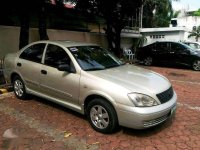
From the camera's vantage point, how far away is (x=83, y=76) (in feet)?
17.6

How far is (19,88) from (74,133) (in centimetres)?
270

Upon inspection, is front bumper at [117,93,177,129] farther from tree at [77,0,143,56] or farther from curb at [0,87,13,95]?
tree at [77,0,143,56]

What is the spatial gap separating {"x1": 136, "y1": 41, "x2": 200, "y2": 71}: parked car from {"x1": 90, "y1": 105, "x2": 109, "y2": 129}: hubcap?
10.8 metres

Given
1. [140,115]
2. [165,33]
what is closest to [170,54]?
[140,115]

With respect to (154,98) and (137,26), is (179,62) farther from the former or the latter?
(154,98)

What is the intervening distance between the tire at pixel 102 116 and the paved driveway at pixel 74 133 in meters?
0.15

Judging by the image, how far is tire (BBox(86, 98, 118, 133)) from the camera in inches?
192

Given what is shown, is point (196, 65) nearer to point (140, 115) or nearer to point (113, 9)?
point (113, 9)

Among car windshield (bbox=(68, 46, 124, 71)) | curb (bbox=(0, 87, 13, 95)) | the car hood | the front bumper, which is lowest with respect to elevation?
curb (bbox=(0, 87, 13, 95))

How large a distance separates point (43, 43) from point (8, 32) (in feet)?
20.5

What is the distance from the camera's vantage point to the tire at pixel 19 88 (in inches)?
280

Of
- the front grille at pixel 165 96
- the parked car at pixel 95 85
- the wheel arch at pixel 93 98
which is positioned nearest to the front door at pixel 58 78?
the parked car at pixel 95 85

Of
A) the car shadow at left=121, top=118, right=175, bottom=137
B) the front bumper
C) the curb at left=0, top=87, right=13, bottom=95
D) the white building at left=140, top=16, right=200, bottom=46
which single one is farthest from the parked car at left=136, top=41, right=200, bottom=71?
the white building at left=140, top=16, right=200, bottom=46

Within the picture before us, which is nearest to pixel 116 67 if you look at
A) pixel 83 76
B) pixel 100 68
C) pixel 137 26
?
pixel 100 68
